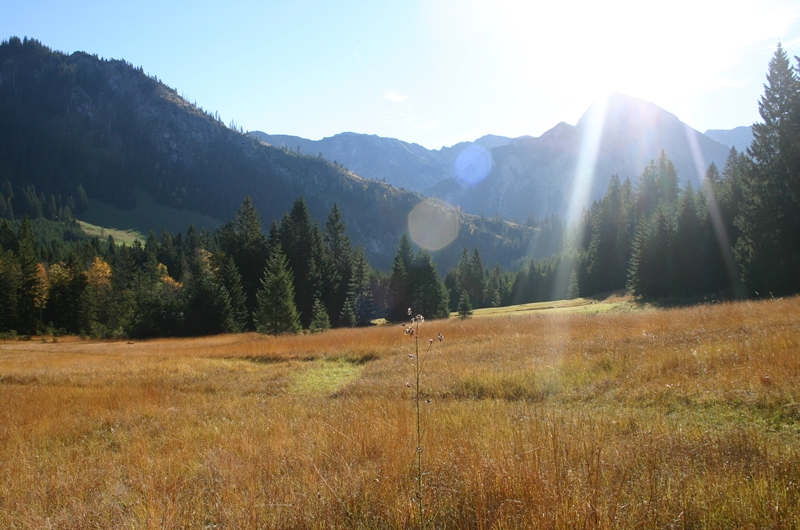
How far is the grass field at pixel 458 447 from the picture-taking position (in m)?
3.30

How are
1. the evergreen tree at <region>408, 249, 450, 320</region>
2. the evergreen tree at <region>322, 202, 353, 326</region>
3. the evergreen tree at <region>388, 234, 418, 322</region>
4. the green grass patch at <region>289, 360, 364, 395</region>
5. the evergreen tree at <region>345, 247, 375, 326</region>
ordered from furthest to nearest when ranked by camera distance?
the evergreen tree at <region>322, 202, 353, 326</region>, the evergreen tree at <region>345, 247, 375, 326</region>, the evergreen tree at <region>388, 234, 418, 322</region>, the evergreen tree at <region>408, 249, 450, 320</region>, the green grass patch at <region>289, 360, 364, 395</region>

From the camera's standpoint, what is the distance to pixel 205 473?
4.81 m

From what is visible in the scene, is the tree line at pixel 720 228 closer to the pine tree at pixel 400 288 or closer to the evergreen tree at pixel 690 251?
the evergreen tree at pixel 690 251

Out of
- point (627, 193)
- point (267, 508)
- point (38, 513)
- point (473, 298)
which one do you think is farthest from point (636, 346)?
point (473, 298)

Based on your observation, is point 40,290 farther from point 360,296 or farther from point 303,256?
point 360,296

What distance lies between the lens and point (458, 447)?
183 inches

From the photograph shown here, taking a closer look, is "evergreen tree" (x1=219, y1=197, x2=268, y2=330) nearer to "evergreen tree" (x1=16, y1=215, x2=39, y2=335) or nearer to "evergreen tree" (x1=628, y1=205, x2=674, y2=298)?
"evergreen tree" (x1=16, y1=215, x2=39, y2=335)

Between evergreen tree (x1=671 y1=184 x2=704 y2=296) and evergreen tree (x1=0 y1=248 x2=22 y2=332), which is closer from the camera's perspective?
evergreen tree (x1=671 y1=184 x2=704 y2=296)

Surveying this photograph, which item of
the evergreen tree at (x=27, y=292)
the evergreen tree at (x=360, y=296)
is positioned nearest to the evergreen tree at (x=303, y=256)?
the evergreen tree at (x=360, y=296)

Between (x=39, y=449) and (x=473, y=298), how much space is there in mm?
83410

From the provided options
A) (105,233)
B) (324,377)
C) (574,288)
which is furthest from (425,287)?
(105,233)

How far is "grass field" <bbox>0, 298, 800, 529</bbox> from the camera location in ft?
10.8

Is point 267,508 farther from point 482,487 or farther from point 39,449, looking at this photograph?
point 39,449

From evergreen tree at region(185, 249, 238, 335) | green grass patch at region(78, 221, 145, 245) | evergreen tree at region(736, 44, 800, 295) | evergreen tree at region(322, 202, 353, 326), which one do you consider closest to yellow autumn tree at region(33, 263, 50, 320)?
evergreen tree at region(185, 249, 238, 335)
